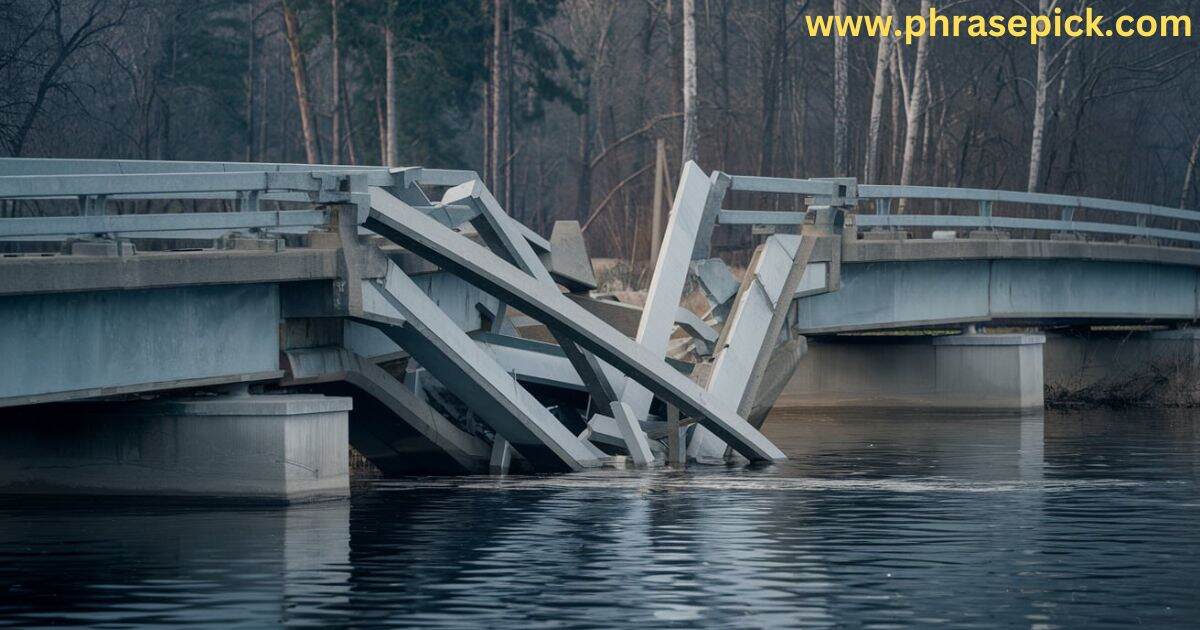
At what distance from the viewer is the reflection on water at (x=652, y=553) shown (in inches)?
456

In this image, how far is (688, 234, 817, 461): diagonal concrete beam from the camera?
2223 centimetres

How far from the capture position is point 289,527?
51.0ft

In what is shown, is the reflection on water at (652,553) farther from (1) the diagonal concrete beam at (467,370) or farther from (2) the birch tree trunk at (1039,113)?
(2) the birch tree trunk at (1039,113)

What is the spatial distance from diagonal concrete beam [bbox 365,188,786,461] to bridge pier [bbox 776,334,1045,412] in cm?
967

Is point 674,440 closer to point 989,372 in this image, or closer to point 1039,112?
point 989,372

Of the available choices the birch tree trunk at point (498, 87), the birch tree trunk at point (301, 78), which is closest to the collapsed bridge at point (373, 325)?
the birch tree trunk at point (498, 87)

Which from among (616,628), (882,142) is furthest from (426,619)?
(882,142)

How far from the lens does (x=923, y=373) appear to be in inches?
1241

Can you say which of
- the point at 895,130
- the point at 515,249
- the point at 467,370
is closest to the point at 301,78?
the point at 895,130

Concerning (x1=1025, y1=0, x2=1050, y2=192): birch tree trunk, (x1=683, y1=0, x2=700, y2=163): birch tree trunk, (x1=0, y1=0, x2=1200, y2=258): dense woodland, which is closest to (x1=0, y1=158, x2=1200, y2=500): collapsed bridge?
(x1=683, y1=0, x2=700, y2=163): birch tree trunk

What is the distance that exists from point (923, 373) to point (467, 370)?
14.1 m

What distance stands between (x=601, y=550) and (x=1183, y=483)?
7.81 metres

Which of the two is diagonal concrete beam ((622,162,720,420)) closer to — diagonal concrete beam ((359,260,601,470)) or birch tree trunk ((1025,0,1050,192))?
diagonal concrete beam ((359,260,601,470))

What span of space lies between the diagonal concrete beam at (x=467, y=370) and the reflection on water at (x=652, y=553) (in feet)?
2.15
